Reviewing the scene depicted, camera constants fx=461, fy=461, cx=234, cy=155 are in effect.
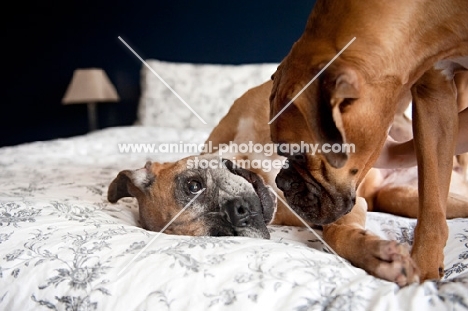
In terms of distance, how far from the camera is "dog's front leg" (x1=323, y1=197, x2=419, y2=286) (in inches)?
44.1

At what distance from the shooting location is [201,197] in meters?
1.73

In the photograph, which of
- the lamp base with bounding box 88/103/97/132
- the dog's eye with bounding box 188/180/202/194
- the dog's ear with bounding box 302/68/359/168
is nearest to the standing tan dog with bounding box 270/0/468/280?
the dog's ear with bounding box 302/68/359/168

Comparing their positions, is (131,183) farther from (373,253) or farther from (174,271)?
(373,253)

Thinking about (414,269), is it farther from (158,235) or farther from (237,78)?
(237,78)

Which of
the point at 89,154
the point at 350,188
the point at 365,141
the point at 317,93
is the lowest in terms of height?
the point at 89,154

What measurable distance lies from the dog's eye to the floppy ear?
71 centimetres

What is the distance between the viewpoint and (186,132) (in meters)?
3.96

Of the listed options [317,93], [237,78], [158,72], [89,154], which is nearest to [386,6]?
[317,93]

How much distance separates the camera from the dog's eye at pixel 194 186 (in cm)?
174

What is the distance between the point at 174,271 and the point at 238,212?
602mm

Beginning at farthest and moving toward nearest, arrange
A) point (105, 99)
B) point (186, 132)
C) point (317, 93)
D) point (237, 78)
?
point (105, 99)
point (237, 78)
point (186, 132)
point (317, 93)

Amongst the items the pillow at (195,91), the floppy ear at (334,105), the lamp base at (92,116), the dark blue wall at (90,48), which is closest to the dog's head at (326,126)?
the floppy ear at (334,105)

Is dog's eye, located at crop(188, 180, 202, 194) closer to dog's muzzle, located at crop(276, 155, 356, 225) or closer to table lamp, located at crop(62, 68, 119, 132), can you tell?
dog's muzzle, located at crop(276, 155, 356, 225)

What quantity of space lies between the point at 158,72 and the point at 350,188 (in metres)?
3.56
